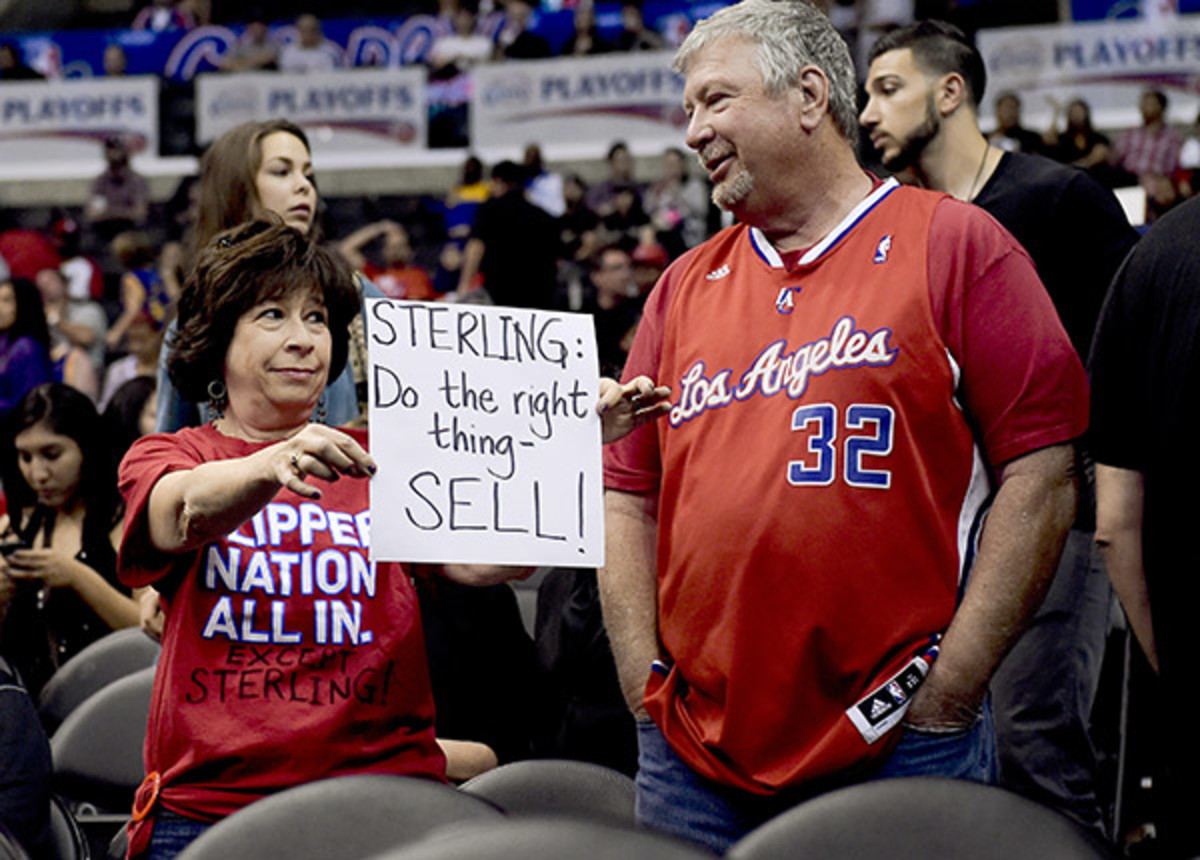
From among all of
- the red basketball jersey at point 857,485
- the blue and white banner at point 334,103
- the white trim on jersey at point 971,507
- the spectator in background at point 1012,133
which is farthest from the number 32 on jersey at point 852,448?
the blue and white banner at point 334,103

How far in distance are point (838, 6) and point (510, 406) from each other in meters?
13.1

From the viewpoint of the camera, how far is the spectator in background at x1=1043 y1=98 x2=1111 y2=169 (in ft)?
35.2

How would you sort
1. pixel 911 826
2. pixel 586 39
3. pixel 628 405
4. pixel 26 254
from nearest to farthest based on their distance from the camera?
pixel 911 826 → pixel 628 405 → pixel 26 254 → pixel 586 39

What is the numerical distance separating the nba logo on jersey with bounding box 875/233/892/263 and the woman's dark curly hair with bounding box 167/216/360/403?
0.83 metres

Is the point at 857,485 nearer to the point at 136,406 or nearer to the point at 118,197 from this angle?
the point at 136,406

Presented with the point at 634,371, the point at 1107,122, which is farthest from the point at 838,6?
the point at 634,371

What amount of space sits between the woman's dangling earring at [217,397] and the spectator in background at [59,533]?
214 centimetres

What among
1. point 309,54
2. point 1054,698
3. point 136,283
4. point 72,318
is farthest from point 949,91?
point 309,54

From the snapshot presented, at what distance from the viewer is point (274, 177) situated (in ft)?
12.1

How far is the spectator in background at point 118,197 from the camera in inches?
603

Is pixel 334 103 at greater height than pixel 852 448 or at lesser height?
greater

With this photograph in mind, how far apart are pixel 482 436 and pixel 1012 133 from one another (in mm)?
8973

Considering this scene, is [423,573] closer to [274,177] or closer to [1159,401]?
[1159,401]

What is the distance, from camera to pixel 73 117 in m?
16.6
